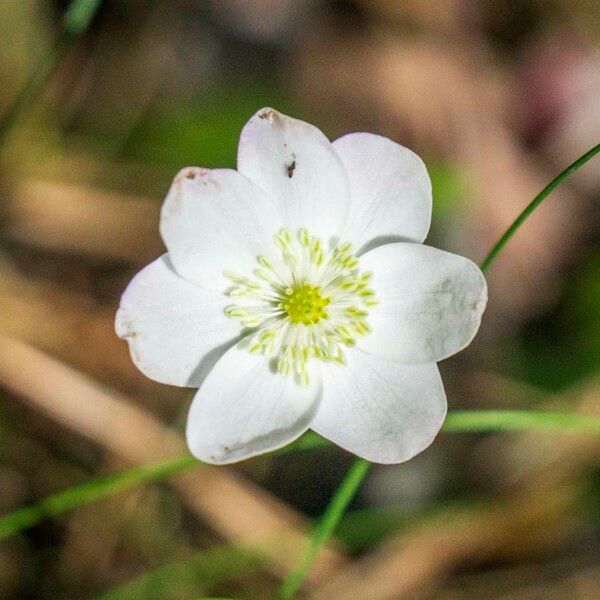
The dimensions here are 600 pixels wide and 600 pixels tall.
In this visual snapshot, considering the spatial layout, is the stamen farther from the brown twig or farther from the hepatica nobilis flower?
the brown twig

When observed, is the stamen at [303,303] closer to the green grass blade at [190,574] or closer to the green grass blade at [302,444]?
the green grass blade at [302,444]

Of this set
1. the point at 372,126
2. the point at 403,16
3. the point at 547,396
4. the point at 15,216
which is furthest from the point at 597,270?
the point at 15,216

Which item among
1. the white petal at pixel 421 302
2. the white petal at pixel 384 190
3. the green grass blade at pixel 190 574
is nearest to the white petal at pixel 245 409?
the white petal at pixel 421 302

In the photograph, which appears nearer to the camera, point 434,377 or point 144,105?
point 434,377

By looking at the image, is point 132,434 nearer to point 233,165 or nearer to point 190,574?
point 190,574

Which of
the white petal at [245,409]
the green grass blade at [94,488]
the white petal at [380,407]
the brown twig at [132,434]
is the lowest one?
the brown twig at [132,434]

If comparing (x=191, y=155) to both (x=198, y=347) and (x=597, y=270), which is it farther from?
(x=597, y=270)

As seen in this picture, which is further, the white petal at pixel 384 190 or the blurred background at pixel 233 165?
the blurred background at pixel 233 165
